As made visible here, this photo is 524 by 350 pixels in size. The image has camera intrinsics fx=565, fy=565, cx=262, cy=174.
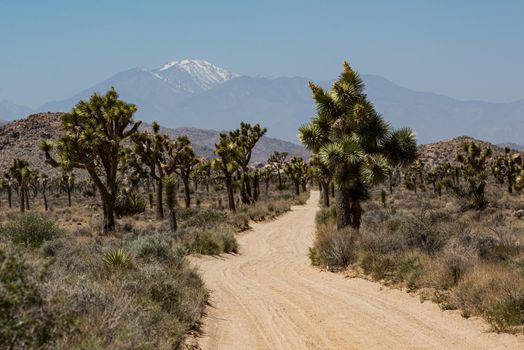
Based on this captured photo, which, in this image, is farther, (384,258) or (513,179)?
(513,179)

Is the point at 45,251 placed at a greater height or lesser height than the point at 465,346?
greater

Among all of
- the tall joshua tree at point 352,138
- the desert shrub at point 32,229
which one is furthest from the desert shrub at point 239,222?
the desert shrub at point 32,229

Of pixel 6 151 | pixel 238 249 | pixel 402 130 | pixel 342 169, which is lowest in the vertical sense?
pixel 238 249

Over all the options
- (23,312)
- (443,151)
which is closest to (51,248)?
(23,312)

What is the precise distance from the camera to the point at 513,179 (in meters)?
56.1

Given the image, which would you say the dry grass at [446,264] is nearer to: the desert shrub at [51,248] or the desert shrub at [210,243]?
the desert shrub at [210,243]

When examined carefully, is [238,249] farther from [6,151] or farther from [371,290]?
[6,151]

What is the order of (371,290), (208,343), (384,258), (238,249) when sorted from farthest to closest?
(238,249)
(384,258)
(371,290)
(208,343)

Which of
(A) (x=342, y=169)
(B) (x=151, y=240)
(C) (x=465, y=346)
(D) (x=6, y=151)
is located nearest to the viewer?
(C) (x=465, y=346)

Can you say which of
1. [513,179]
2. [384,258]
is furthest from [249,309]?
[513,179]

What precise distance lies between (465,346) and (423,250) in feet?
20.9

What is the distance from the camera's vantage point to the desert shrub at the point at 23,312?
4871 mm

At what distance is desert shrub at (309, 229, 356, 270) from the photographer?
1697cm

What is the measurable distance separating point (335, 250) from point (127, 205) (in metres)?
30.0
